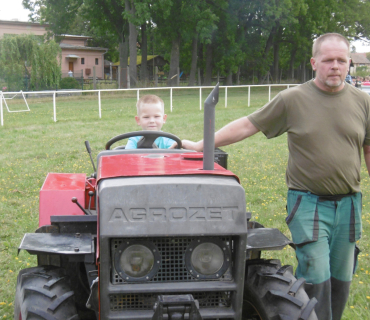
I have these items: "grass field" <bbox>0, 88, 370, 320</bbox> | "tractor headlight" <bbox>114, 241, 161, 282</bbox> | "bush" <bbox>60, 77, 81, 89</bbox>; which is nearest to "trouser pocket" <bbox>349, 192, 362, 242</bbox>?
"grass field" <bbox>0, 88, 370, 320</bbox>

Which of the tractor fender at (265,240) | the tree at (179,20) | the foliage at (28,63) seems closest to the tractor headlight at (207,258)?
the tractor fender at (265,240)

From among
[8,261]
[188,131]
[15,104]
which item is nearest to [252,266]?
[8,261]

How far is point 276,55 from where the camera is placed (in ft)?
166

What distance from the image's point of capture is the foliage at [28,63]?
35469 mm

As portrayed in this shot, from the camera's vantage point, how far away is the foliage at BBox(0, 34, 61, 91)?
35.5 m

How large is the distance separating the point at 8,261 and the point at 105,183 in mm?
2858

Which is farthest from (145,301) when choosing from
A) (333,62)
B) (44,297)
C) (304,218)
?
(333,62)

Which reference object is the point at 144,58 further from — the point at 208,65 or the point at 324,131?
the point at 324,131

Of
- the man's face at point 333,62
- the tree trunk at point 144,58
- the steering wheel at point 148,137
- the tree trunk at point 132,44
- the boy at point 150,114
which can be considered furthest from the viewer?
the tree trunk at point 144,58

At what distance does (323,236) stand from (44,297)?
5.52 feet

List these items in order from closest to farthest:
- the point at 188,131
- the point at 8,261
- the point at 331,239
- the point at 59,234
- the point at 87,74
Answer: the point at 59,234, the point at 331,239, the point at 8,261, the point at 188,131, the point at 87,74

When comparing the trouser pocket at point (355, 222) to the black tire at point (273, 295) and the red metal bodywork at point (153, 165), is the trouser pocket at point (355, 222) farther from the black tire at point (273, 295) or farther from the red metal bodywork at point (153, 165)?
the red metal bodywork at point (153, 165)

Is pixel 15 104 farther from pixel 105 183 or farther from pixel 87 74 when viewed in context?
pixel 87 74

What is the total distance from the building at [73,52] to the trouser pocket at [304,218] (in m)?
60.5
